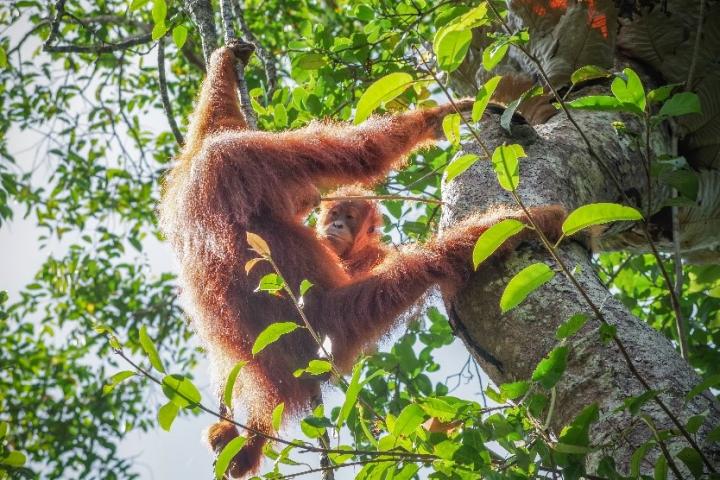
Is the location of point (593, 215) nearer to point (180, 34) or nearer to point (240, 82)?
point (180, 34)

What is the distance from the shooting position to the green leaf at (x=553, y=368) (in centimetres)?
169

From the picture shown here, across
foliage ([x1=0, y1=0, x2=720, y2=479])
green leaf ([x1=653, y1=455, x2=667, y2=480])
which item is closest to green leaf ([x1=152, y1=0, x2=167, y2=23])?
foliage ([x1=0, y1=0, x2=720, y2=479])

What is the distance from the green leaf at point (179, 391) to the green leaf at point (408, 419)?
0.51 meters

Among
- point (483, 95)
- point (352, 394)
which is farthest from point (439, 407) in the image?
point (483, 95)

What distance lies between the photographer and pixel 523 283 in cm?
170

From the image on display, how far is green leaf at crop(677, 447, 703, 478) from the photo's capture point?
1542 millimetres

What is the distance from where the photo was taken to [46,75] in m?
6.91

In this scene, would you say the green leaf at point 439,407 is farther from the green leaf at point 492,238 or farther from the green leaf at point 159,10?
the green leaf at point 159,10

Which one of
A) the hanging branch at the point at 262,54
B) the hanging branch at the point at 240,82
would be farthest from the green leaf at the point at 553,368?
the hanging branch at the point at 262,54

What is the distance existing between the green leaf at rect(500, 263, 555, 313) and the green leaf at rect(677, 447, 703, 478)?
0.46 meters

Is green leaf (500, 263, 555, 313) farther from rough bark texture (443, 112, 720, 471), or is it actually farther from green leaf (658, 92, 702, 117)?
green leaf (658, 92, 702, 117)

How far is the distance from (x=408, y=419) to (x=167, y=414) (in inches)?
24.9

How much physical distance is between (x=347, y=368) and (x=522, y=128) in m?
1.37

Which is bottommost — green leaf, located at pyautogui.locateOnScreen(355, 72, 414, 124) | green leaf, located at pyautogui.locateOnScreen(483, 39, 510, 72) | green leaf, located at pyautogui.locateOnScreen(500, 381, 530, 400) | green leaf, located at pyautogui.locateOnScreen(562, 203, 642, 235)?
green leaf, located at pyautogui.locateOnScreen(500, 381, 530, 400)
